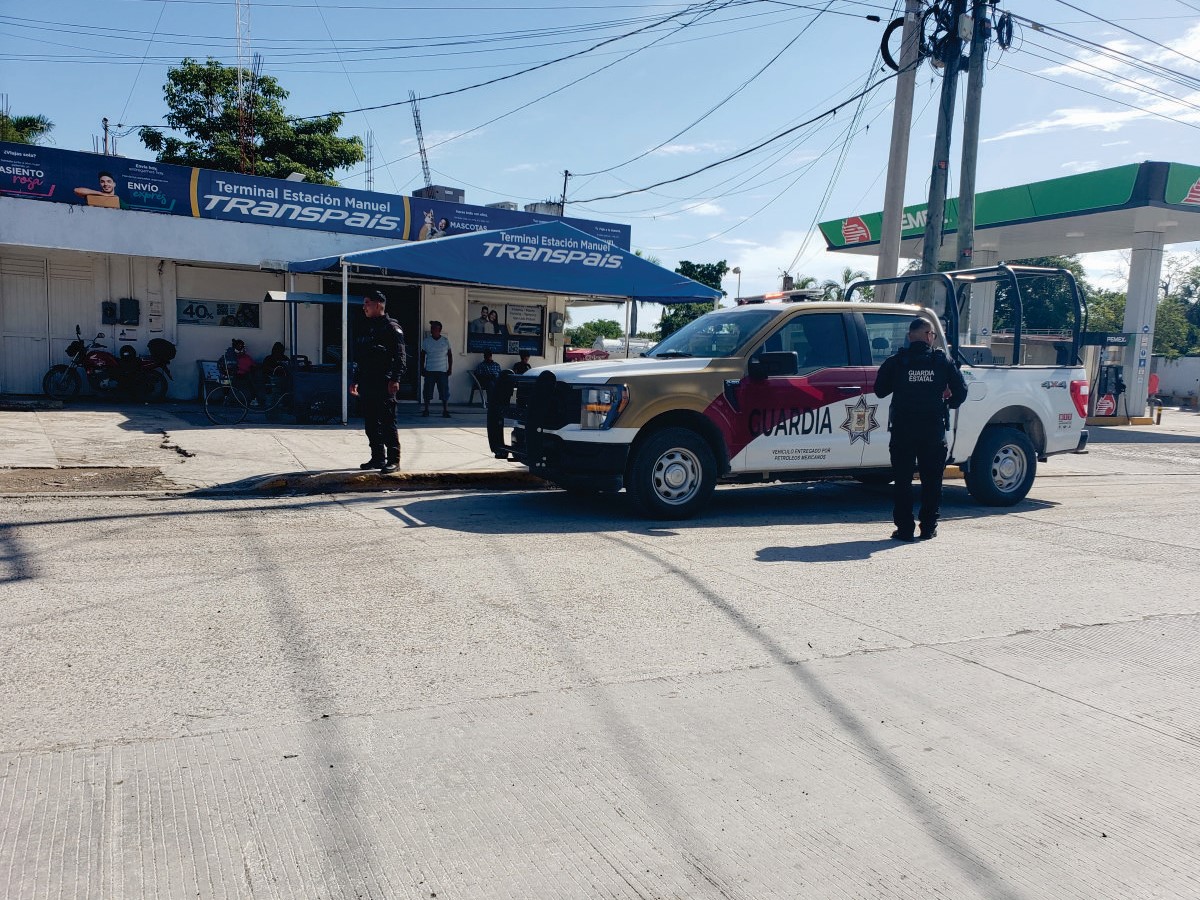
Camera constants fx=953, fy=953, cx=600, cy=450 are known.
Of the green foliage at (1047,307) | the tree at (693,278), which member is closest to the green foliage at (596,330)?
the tree at (693,278)

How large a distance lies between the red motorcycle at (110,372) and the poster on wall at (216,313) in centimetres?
83

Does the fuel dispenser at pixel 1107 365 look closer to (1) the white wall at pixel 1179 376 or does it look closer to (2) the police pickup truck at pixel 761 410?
(2) the police pickup truck at pixel 761 410

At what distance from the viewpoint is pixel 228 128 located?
37.5m

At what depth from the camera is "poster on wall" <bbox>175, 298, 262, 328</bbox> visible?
18219 mm

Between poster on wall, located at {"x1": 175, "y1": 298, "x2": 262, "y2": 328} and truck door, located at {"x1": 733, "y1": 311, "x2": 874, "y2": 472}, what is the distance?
1322cm

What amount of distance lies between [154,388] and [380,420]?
9.73 meters

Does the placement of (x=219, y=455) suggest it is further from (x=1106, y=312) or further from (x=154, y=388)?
(x=1106, y=312)

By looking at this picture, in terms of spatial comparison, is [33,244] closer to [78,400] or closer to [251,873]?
[78,400]

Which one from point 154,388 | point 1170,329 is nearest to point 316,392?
point 154,388

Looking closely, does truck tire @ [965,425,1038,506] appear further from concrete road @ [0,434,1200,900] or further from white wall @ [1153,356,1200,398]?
white wall @ [1153,356,1200,398]

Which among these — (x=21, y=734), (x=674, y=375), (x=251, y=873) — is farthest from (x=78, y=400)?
(x=251, y=873)

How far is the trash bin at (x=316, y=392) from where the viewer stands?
14.7m

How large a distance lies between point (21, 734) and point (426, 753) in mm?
1539

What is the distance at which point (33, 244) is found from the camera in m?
15.9
